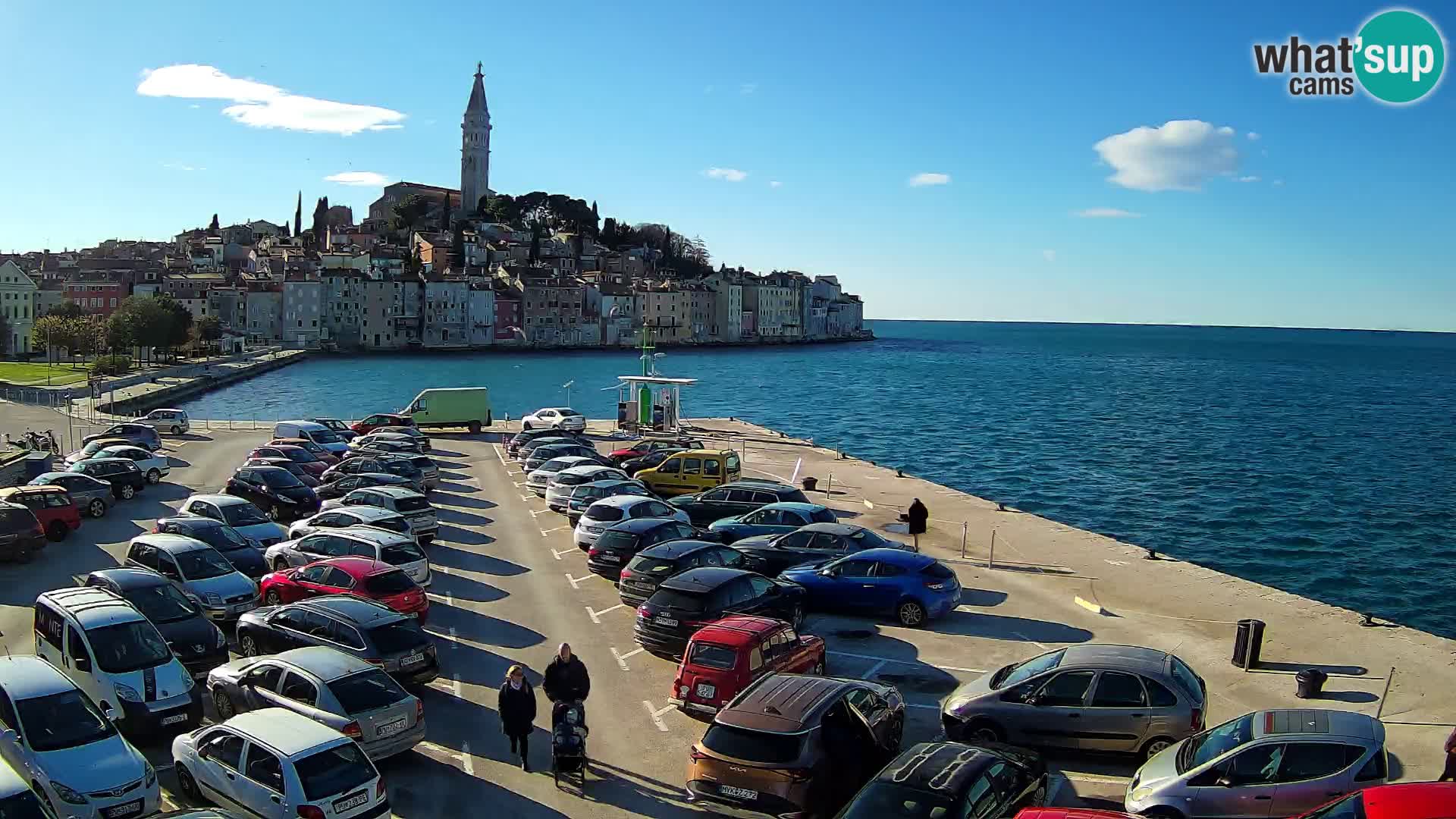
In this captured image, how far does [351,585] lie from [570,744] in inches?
245

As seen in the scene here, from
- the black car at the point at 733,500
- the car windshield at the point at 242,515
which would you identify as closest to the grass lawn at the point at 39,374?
the car windshield at the point at 242,515

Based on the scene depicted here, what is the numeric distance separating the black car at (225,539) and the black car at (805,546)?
8469mm

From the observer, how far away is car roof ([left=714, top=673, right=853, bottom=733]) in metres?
9.87

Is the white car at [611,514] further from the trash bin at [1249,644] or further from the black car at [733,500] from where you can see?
the trash bin at [1249,644]

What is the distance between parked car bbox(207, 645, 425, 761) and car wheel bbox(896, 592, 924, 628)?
8.16 metres

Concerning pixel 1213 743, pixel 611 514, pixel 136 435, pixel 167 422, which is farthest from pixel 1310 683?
pixel 167 422

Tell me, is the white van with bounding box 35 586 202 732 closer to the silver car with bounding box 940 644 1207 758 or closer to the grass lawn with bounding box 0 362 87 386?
the silver car with bounding box 940 644 1207 758

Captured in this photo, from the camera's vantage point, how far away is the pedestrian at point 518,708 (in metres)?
11.1

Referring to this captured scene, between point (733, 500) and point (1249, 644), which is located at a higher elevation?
point (733, 500)

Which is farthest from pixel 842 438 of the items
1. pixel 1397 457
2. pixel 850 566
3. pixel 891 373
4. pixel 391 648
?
pixel 891 373

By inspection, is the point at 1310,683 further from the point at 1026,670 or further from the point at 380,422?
the point at 380,422

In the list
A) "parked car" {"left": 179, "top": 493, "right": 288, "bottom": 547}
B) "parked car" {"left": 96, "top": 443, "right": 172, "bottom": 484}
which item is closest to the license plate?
"parked car" {"left": 179, "top": 493, "right": 288, "bottom": 547}

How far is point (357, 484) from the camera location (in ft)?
84.5

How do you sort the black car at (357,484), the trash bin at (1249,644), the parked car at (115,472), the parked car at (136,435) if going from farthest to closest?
the parked car at (136,435) < the parked car at (115,472) < the black car at (357,484) < the trash bin at (1249,644)
